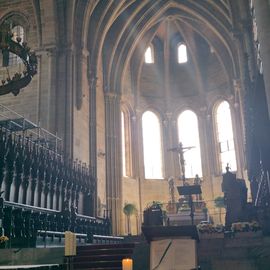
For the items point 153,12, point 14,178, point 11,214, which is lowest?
point 11,214

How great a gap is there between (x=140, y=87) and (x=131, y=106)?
89.6 inches

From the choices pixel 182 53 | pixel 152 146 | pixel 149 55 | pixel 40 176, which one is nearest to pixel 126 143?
pixel 152 146

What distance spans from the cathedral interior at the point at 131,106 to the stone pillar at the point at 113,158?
65 mm

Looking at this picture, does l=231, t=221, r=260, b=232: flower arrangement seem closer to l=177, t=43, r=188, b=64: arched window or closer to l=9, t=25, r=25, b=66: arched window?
l=9, t=25, r=25, b=66: arched window

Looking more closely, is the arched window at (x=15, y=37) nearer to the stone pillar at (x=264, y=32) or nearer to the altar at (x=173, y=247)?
the stone pillar at (x=264, y=32)

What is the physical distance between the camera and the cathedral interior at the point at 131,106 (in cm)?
1398

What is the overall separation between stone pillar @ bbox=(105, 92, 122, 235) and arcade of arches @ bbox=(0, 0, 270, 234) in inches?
2.5

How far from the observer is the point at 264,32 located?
998 centimetres

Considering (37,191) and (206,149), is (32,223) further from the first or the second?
(206,149)

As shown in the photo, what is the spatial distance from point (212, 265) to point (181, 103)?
76.0 feet

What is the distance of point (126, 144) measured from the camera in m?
27.9

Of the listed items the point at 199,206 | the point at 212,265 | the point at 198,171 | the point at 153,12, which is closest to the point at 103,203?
the point at 199,206

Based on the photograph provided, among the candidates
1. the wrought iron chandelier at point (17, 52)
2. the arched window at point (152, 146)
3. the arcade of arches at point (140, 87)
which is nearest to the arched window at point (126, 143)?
the arcade of arches at point (140, 87)

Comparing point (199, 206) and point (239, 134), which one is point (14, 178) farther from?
point (239, 134)
